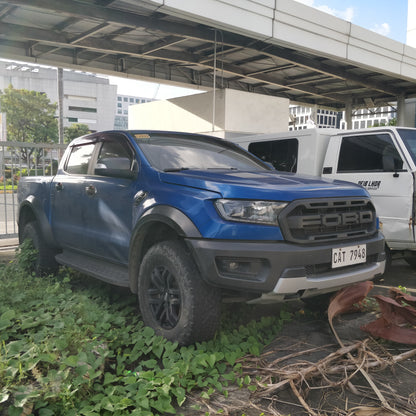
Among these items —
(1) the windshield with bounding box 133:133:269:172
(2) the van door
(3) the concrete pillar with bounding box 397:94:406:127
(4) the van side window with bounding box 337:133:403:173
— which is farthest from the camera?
(3) the concrete pillar with bounding box 397:94:406:127

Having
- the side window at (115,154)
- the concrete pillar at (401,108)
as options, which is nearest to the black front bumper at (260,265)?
the side window at (115,154)

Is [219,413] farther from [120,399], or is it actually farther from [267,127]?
[267,127]

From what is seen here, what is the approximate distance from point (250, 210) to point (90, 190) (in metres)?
1.90

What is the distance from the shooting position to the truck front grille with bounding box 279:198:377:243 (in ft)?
9.54

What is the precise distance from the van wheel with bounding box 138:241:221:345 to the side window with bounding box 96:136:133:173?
84 centimetres

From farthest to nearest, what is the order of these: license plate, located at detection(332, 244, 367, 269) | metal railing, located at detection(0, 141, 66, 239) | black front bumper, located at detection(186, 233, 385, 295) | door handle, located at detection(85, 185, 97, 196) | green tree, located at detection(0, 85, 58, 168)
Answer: green tree, located at detection(0, 85, 58, 168), metal railing, located at detection(0, 141, 66, 239), door handle, located at detection(85, 185, 97, 196), license plate, located at detection(332, 244, 367, 269), black front bumper, located at detection(186, 233, 385, 295)

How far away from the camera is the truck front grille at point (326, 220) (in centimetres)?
291

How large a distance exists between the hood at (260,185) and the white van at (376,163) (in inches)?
83.3

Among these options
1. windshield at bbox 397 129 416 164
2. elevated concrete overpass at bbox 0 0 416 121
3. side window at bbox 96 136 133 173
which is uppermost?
elevated concrete overpass at bbox 0 0 416 121

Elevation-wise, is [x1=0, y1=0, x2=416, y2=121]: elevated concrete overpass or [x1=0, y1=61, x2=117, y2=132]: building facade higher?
[x1=0, y1=61, x2=117, y2=132]: building facade

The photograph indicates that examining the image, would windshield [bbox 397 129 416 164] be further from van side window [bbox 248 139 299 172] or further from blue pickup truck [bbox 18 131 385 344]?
blue pickup truck [bbox 18 131 385 344]

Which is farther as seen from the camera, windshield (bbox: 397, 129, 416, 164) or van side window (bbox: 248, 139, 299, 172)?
van side window (bbox: 248, 139, 299, 172)

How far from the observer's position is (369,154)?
582 cm

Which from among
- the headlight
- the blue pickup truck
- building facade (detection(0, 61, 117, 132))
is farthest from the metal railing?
building facade (detection(0, 61, 117, 132))
